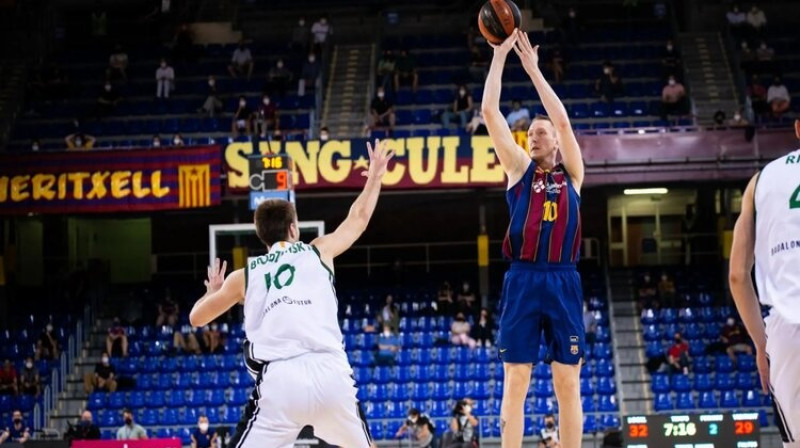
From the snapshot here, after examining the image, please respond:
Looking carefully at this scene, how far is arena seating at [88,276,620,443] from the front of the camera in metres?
25.6

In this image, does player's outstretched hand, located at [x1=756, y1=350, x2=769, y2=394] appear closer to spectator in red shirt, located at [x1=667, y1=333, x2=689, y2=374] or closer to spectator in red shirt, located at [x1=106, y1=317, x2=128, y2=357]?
spectator in red shirt, located at [x1=667, y1=333, x2=689, y2=374]

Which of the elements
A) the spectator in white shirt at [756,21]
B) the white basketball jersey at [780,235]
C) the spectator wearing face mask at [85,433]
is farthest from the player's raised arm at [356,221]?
the spectator in white shirt at [756,21]

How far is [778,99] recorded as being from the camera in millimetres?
30203

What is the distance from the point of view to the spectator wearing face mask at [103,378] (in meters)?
27.6

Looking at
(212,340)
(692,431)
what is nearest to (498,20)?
(692,431)

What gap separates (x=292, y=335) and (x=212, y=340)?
21.6 metres

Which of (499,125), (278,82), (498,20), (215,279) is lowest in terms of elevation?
(215,279)

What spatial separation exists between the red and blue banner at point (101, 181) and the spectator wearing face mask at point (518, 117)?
686 centimetres

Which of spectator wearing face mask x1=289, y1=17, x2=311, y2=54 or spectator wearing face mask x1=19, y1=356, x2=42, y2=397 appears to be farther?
spectator wearing face mask x1=289, y1=17, x2=311, y2=54

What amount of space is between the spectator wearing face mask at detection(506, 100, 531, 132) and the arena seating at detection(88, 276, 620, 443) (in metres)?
4.71

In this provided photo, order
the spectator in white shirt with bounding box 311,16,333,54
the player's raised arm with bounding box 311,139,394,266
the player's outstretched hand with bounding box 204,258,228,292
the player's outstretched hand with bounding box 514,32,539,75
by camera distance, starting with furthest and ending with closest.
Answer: the spectator in white shirt with bounding box 311,16,333,54 < the player's outstretched hand with bounding box 514,32,539,75 < the player's outstretched hand with bounding box 204,258,228,292 < the player's raised arm with bounding box 311,139,394,266

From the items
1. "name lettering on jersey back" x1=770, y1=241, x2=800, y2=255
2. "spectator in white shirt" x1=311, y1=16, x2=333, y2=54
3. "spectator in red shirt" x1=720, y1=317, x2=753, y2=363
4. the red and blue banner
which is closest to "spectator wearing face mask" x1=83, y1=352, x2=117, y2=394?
the red and blue banner

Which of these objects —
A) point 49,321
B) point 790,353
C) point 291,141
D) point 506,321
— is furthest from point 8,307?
point 790,353

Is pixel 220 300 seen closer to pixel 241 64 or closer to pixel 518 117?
pixel 518 117
